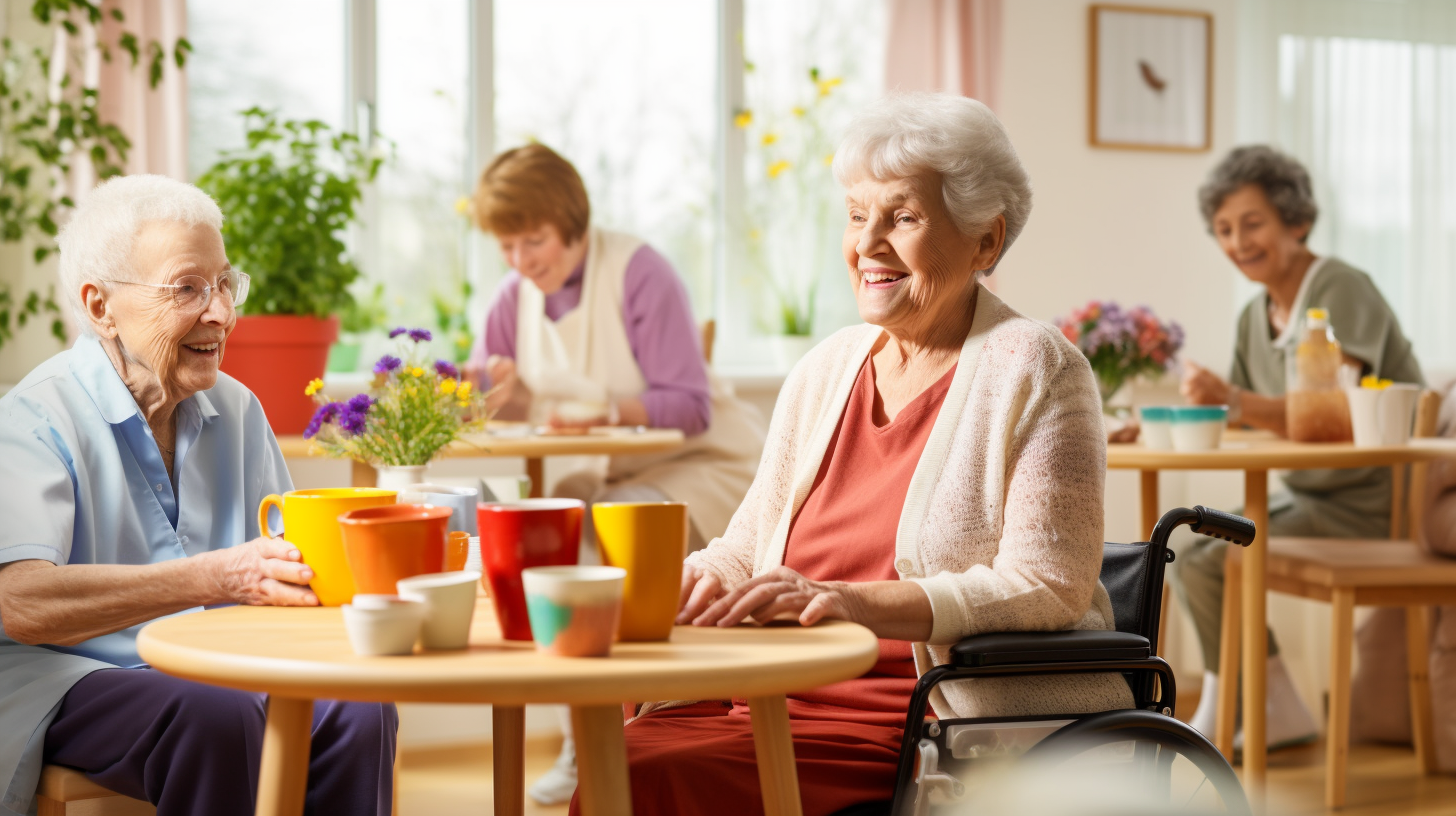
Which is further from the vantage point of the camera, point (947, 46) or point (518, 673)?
point (947, 46)

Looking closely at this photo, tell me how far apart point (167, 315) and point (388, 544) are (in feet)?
2.28

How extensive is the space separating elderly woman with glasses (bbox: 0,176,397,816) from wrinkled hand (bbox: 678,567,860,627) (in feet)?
1.31

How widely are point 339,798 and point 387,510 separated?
1.89 feet

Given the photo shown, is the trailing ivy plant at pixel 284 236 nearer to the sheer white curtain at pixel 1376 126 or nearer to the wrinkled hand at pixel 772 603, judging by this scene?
the wrinkled hand at pixel 772 603

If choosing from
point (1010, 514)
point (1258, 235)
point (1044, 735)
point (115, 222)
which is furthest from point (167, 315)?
point (1258, 235)

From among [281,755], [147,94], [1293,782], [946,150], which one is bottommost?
[1293,782]

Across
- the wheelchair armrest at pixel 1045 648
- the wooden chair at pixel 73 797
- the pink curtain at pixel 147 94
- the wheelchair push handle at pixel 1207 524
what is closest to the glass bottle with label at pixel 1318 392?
the wheelchair push handle at pixel 1207 524

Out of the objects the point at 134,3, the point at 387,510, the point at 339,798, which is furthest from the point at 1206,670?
the point at 134,3

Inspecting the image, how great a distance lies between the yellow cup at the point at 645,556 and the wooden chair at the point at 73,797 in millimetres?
815

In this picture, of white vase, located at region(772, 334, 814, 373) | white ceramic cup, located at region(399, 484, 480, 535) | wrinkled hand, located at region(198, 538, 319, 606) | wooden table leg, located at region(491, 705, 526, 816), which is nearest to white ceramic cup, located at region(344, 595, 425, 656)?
wrinkled hand, located at region(198, 538, 319, 606)

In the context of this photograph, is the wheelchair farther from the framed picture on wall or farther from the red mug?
the framed picture on wall

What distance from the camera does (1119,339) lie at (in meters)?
3.21

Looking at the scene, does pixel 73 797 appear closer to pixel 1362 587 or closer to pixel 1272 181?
pixel 1362 587

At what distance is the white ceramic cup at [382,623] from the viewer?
101 cm
